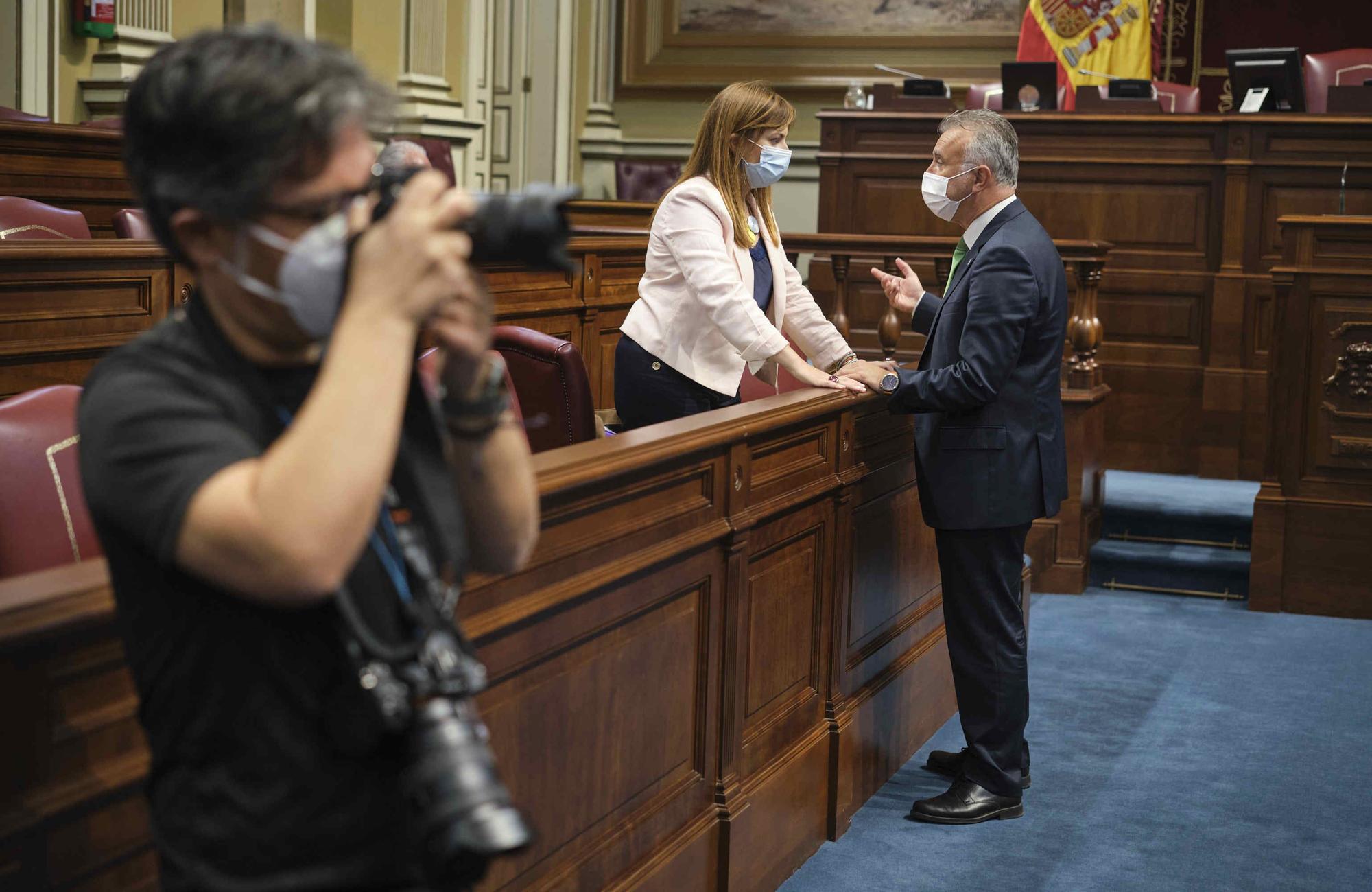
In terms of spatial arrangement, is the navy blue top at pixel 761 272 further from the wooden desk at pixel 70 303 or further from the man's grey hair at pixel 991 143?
the wooden desk at pixel 70 303

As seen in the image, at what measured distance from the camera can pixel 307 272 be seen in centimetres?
102

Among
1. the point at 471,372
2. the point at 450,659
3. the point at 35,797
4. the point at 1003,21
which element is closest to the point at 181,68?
the point at 471,372

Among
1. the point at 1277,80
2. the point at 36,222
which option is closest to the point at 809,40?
the point at 1277,80

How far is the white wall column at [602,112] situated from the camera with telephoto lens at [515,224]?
31.5ft

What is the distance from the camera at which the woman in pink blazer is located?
3240 mm

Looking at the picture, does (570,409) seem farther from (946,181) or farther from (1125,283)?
(1125,283)

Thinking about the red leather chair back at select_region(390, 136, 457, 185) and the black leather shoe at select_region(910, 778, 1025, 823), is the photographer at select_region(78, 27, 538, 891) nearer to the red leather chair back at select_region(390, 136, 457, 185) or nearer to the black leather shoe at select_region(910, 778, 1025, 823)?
the black leather shoe at select_region(910, 778, 1025, 823)

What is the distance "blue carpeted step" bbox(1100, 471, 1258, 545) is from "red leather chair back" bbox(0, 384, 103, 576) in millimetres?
4567

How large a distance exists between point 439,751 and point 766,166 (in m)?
2.51

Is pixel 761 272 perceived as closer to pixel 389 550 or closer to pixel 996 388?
pixel 996 388

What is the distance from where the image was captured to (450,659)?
1073 mm

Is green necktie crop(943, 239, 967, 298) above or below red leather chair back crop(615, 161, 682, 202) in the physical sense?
below

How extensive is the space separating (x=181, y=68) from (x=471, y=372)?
29 cm

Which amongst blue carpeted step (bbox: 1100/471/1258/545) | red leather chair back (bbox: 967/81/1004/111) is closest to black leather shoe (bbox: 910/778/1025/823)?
blue carpeted step (bbox: 1100/471/1258/545)
